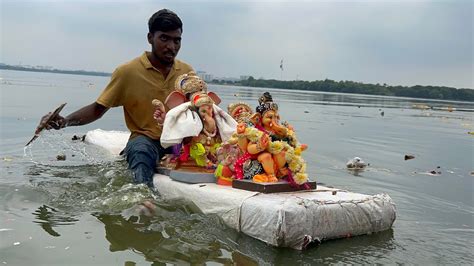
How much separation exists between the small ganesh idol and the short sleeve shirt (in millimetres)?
1524

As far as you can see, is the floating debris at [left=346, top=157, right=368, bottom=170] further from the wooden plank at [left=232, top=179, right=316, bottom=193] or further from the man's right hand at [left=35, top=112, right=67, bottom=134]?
the man's right hand at [left=35, top=112, right=67, bottom=134]

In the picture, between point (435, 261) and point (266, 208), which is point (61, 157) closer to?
point (266, 208)

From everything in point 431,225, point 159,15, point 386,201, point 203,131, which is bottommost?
point 431,225

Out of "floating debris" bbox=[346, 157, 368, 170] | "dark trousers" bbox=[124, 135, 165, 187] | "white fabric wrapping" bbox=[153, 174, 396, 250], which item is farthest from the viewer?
"floating debris" bbox=[346, 157, 368, 170]

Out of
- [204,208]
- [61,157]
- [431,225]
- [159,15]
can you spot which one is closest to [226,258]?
[204,208]

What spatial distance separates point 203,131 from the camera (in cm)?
521

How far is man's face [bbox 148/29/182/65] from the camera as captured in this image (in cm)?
564

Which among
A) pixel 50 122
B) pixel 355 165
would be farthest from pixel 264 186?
pixel 355 165

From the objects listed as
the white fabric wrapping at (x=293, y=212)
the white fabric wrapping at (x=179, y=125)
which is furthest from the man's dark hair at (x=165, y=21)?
the white fabric wrapping at (x=293, y=212)

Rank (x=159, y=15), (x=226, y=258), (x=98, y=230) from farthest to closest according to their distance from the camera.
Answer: (x=159, y=15)
(x=98, y=230)
(x=226, y=258)

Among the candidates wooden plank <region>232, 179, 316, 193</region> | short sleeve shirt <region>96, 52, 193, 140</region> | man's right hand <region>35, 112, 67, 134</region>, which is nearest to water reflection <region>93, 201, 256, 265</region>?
wooden plank <region>232, 179, 316, 193</region>

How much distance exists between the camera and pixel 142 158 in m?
5.35

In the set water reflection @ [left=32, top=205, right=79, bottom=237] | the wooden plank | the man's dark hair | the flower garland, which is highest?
the man's dark hair

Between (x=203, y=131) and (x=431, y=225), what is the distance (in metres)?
2.57
